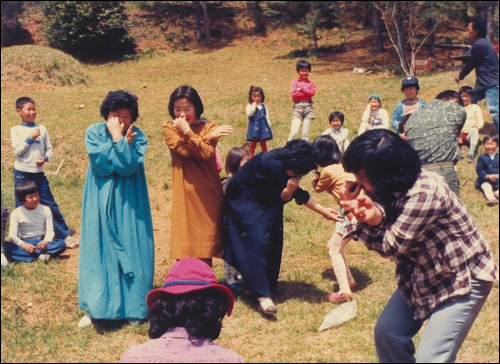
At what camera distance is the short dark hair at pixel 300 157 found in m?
4.59

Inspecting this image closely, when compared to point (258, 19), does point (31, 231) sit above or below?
below

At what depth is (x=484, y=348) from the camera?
441 centimetres

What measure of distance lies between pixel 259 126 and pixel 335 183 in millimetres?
4230

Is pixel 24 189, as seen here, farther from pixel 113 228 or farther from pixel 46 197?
pixel 113 228

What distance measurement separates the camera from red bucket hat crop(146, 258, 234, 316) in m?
2.20

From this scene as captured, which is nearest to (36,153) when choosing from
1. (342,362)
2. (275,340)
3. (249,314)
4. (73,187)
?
(73,187)

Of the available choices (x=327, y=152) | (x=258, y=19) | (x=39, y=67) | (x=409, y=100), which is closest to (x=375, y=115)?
(x=409, y=100)

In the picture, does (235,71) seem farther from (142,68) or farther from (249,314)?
(249,314)

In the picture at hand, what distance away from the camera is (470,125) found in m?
9.57

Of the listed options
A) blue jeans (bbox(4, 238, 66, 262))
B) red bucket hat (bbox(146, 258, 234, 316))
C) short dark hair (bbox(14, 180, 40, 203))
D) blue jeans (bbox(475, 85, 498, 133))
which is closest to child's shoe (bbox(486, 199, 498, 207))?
blue jeans (bbox(475, 85, 498, 133))

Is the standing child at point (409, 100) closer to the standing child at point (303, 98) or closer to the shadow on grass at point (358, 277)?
the standing child at point (303, 98)

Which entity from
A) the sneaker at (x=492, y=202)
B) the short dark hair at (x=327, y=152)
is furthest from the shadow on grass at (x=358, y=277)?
the sneaker at (x=492, y=202)

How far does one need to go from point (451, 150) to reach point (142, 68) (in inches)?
791

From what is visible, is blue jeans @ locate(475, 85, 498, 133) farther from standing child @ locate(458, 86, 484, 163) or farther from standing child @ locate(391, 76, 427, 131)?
standing child @ locate(391, 76, 427, 131)
